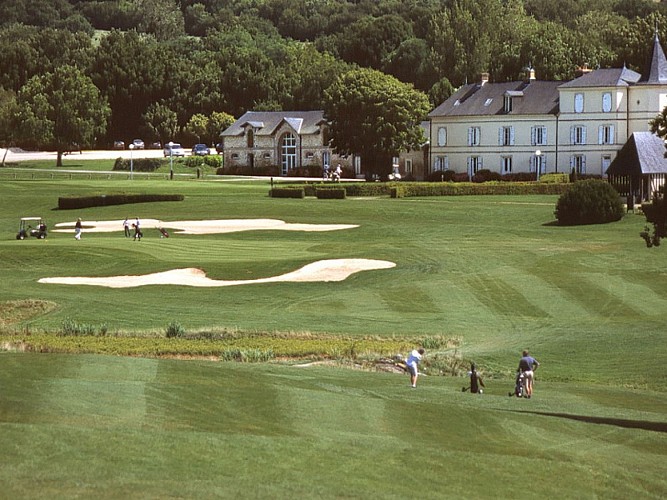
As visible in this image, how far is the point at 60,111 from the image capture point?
533ft

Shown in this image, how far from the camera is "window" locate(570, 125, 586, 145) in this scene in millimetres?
122125

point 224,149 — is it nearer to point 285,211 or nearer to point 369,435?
point 285,211

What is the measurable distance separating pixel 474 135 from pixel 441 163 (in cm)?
487

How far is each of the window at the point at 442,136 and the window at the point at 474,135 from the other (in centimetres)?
273

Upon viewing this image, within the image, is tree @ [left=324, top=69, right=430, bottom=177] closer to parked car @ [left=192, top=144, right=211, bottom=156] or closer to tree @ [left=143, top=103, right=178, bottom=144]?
parked car @ [left=192, top=144, right=211, bottom=156]

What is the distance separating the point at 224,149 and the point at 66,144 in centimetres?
2406

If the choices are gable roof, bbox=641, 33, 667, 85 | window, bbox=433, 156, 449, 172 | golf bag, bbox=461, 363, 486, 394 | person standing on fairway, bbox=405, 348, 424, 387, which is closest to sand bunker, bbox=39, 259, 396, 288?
person standing on fairway, bbox=405, 348, 424, 387

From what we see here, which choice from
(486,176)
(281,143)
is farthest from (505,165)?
(281,143)

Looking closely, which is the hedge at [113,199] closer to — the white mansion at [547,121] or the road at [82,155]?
the white mansion at [547,121]

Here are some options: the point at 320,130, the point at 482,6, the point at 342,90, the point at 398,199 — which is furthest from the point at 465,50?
the point at 398,199

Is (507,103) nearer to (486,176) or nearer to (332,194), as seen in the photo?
(486,176)

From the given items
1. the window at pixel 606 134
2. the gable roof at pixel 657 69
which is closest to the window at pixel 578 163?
the window at pixel 606 134

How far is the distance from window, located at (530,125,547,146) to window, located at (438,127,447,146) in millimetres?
8818

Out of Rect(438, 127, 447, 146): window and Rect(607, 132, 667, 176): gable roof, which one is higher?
Rect(438, 127, 447, 146): window
